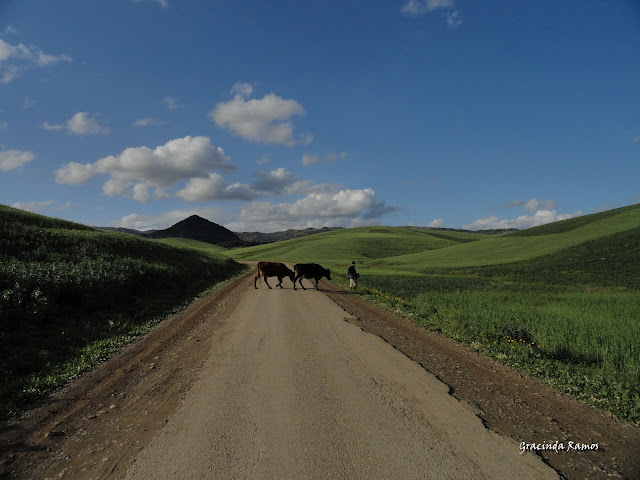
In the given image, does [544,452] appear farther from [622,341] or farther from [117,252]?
[117,252]

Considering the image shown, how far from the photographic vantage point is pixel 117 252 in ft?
87.7

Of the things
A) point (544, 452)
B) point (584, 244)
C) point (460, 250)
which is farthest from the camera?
point (460, 250)

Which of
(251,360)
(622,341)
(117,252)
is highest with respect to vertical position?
(117,252)

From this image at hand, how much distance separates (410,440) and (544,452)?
5.92ft

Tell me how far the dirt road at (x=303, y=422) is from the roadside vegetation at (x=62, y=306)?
3.40 feet

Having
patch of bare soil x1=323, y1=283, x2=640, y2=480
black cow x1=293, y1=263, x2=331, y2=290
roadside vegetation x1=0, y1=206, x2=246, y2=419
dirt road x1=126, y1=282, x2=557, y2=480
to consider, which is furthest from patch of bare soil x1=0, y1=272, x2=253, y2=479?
black cow x1=293, y1=263, x2=331, y2=290

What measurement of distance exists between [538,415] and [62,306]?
1559cm

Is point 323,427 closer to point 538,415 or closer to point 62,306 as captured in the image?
point 538,415

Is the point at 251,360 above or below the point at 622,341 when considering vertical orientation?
above

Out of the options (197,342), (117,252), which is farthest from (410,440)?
(117,252)

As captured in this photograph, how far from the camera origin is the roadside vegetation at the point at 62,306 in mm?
7777

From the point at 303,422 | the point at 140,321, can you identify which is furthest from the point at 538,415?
the point at 140,321

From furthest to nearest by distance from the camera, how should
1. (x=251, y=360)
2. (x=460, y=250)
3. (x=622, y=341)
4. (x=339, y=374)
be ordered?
(x=460, y=250)
(x=622, y=341)
(x=251, y=360)
(x=339, y=374)

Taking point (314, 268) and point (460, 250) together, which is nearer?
point (314, 268)
